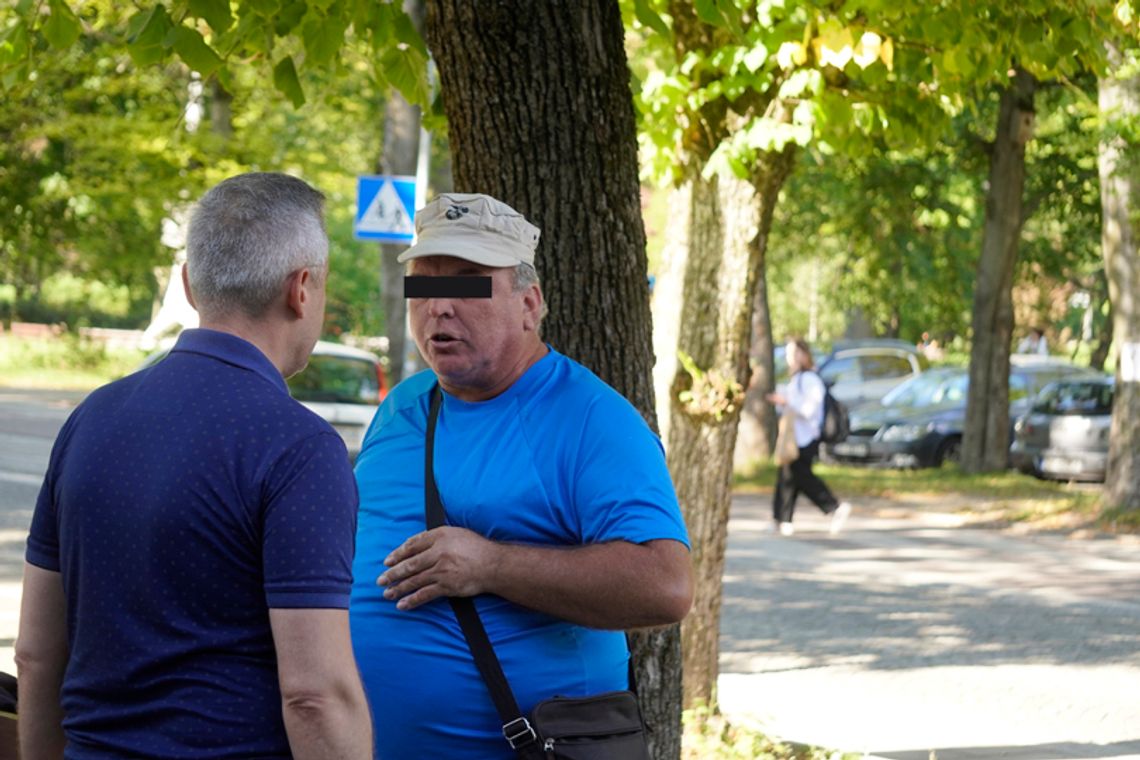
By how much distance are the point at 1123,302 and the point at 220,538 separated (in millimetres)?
17688

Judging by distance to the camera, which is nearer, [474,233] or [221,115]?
[474,233]

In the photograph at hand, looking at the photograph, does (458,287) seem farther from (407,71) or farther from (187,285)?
Answer: (407,71)

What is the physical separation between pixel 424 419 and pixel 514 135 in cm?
162

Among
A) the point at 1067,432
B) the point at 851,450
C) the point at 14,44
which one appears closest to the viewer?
the point at 14,44

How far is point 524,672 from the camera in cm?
340

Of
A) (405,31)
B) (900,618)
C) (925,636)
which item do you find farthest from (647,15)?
(900,618)

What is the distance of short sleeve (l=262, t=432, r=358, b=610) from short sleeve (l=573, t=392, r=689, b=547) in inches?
32.0

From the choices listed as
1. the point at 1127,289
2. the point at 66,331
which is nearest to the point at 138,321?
the point at 66,331

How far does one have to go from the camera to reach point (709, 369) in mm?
8070

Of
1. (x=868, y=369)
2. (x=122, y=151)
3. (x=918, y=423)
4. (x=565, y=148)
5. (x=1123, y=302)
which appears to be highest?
(x=122, y=151)

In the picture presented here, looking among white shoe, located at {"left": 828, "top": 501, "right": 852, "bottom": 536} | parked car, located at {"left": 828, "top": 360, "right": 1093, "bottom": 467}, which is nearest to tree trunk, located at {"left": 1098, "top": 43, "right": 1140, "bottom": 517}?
white shoe, located at {"left": 828, "top": 501, "right": 852, "bottom": 536}

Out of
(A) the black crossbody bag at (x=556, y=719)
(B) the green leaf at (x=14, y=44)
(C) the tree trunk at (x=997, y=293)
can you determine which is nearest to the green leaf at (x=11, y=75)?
(B) the green leaf at (x=14, y=44)

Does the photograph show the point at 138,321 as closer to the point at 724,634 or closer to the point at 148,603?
the point at 724,634

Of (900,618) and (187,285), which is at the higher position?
(187,285)
